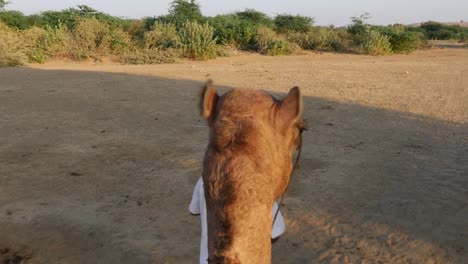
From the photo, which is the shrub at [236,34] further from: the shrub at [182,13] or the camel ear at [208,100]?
the camel ear at [208,100]

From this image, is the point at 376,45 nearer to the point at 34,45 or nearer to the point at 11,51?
the point at 34,45

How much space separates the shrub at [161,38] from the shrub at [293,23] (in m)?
8.75

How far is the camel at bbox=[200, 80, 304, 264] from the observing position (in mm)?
1209

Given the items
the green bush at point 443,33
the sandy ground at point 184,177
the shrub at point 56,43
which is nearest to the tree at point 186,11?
the shrub at point 56,43

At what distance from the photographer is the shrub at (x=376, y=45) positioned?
23.5m

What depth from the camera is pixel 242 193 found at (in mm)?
1246

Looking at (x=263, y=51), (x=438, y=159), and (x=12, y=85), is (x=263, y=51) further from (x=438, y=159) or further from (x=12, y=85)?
(x=438, y=159)

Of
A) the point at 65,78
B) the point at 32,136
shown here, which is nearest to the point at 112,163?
the point at 32,136

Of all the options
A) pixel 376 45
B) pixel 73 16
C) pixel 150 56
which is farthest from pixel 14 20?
pixel 376 45

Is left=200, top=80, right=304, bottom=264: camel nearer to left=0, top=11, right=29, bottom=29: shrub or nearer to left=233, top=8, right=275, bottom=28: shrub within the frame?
left=0, top=11, right=29, bottom=29: shrub

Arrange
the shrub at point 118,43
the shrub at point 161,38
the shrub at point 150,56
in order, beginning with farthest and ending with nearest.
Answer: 1. the shrub at point 161,38
2. the shrub at point 118,43
3. the shrub at point 150,56

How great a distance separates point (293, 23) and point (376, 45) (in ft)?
20.8

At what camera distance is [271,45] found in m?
22.8

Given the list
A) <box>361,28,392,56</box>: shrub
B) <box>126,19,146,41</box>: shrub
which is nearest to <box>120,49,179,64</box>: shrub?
<box>126,19,146,41</box>: shrub
